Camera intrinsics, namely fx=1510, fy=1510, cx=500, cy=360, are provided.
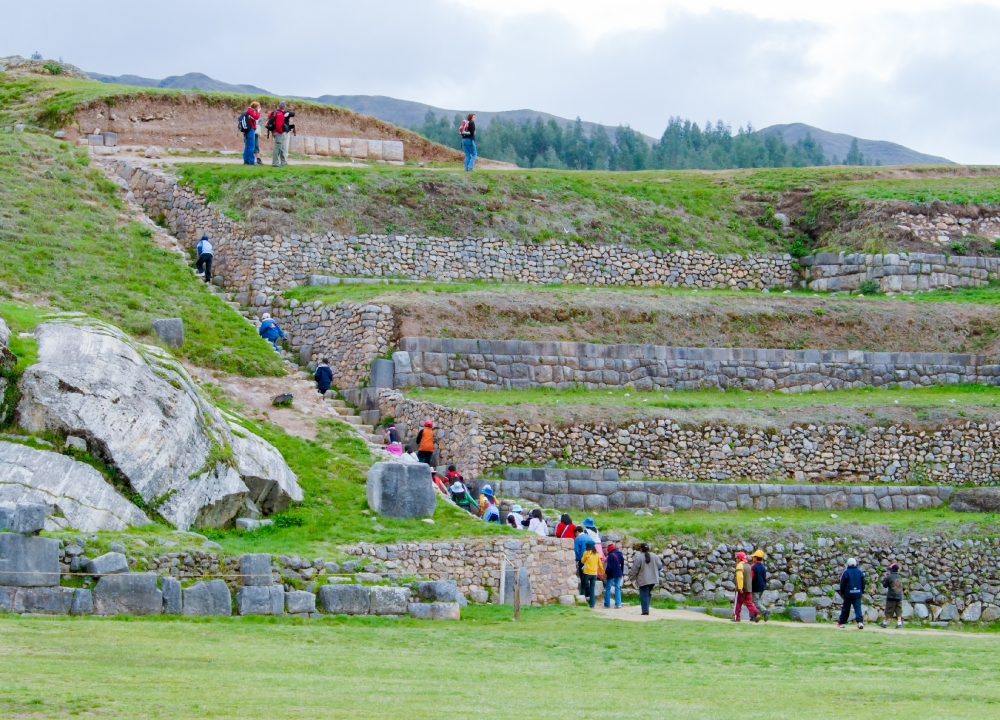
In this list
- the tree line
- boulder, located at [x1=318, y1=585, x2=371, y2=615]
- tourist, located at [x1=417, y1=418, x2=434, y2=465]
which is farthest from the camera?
the tree line

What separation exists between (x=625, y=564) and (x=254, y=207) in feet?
53.6

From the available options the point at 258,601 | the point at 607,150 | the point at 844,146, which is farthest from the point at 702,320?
the point at 844,146

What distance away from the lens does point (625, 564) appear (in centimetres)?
2931

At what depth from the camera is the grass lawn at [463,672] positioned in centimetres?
1363

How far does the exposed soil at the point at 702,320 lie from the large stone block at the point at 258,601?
14736 mm

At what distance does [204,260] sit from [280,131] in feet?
20.9

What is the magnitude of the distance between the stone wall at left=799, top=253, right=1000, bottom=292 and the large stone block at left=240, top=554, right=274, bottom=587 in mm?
27214

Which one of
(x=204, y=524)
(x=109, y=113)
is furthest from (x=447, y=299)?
(x=109, y=113)

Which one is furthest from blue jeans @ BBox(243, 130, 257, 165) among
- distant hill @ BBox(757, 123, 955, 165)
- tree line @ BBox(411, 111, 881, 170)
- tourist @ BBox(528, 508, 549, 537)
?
distant hill @ BBox(757, 123, 955, 165)

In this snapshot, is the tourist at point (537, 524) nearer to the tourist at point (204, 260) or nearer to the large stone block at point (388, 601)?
the large stone block at point (388, 601)

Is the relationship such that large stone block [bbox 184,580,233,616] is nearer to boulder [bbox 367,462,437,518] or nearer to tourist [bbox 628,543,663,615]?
boulder [bbox 367,462,437,518]

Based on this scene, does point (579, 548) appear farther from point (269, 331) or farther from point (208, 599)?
point (269, 331)

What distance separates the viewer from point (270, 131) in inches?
1718

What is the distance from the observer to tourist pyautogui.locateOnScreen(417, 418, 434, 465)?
3156 centimetres
